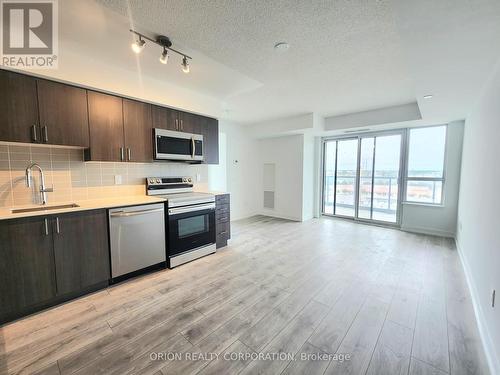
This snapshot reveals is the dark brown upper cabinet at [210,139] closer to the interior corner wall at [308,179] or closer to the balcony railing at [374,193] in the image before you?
the interior corner wall at [308,179]

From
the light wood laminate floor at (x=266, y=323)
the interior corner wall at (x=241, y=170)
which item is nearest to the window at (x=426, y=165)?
the light wood laminate floor at (x=266, y=323)

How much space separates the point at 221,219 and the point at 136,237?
1.41 metres

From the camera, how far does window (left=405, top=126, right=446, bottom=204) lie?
14.6 feet

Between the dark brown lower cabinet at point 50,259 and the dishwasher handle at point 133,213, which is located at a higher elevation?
the dishwasher handle at point 133,213

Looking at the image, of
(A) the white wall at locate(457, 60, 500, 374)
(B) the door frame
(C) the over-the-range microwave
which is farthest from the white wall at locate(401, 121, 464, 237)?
(C) the over-the-range microwave

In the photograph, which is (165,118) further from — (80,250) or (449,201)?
(449,201)

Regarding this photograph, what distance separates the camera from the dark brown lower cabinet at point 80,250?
7.16 ft

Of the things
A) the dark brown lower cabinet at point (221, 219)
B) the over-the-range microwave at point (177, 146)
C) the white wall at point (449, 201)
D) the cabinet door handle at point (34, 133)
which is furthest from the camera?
the white wall at point (449, 201)

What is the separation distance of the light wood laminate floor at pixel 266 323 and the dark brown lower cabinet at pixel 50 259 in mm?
154

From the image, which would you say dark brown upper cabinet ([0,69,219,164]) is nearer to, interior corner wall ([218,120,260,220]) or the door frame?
interior corner wall ([218,120,260,220])

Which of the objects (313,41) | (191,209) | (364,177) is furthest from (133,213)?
(364,177)

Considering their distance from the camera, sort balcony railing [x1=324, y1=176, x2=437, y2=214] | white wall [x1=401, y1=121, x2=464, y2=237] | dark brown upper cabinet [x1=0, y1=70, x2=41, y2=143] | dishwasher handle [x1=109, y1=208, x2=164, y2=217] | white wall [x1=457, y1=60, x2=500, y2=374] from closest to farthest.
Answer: white wall [x1=457, y1=60, x2=500, y2=374] → dark brown upper cabinet [x1=0, y1=70, x2=41, y2=143] → dishwasher handle [x1=109, y1=208, x2=164, y2=217] → white wall [x1=401, y1=121, x2=464, y2=237] → balcony railing [x1=324, y1=176, x2=437, y2=214]

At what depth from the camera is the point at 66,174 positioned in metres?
2.64

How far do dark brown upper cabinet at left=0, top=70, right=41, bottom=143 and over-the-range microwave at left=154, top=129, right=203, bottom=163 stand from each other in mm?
1240
